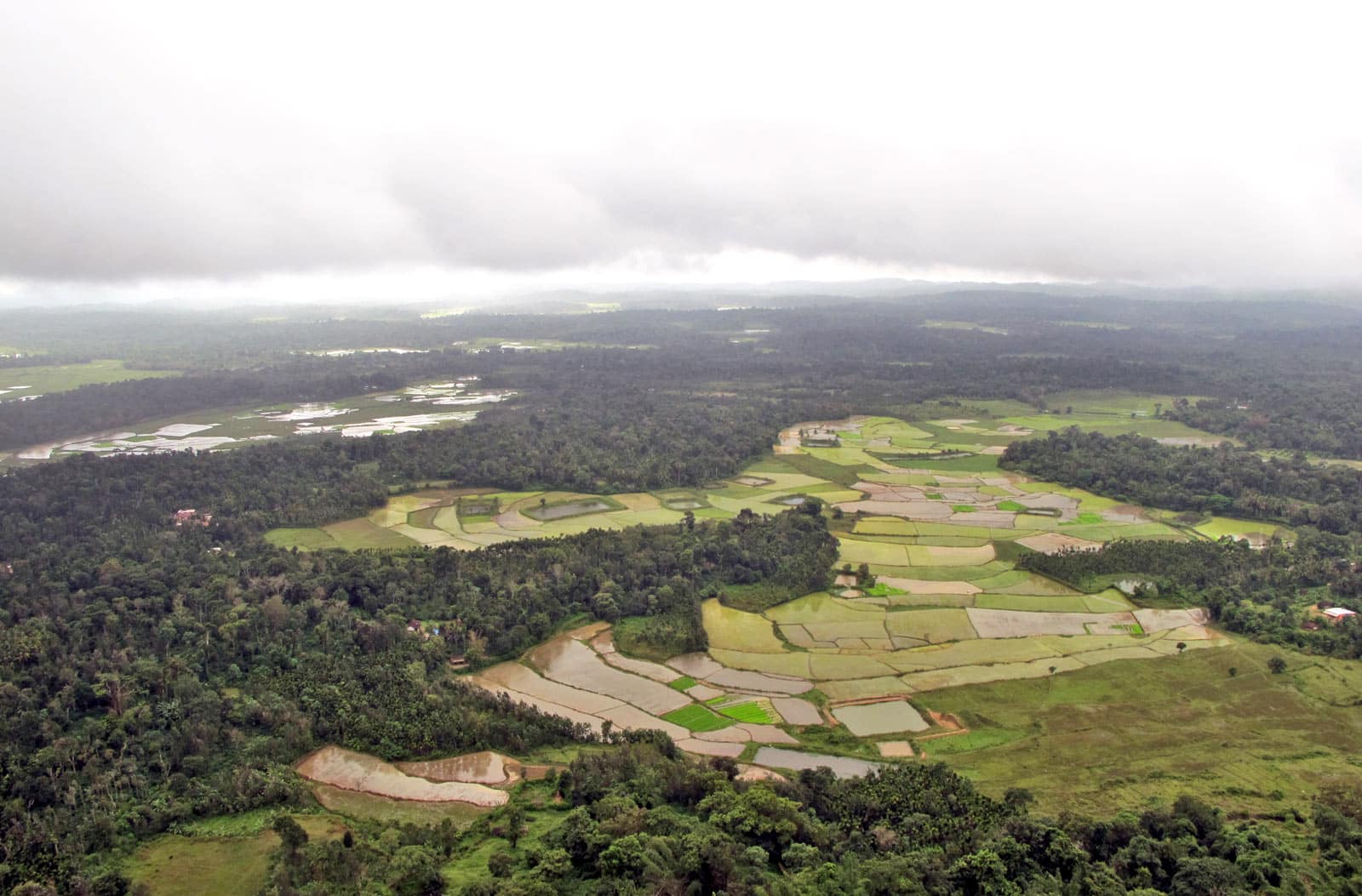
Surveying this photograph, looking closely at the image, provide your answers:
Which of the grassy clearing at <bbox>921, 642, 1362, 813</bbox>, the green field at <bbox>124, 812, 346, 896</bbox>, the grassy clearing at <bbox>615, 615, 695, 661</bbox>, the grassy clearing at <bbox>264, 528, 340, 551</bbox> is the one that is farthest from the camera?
the grassy clearing at <bbox>264, 528, 340, 551</bbox>

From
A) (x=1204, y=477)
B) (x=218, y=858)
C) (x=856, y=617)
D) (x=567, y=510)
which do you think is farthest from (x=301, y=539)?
(x=1204, y=477)

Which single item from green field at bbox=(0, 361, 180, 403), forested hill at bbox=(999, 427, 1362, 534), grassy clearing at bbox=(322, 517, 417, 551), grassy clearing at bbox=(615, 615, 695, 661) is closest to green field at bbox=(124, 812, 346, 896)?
grassy clearing at bbox=(615, 615, 695, 661)

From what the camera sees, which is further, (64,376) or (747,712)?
(64,376)

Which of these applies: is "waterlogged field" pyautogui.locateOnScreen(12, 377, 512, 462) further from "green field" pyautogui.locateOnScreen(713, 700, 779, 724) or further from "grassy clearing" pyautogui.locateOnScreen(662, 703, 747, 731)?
"green field" pyautogui.locateOnScreen(713, 700, 779, 724)

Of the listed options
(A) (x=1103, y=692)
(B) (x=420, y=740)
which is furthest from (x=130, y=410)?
(A) (x=1103, y=692)

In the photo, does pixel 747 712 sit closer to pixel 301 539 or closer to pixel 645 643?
pixel 645 643

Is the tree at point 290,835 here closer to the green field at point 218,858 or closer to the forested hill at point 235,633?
the green field at point 218,858

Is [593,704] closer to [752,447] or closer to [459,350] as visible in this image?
[752,447]
